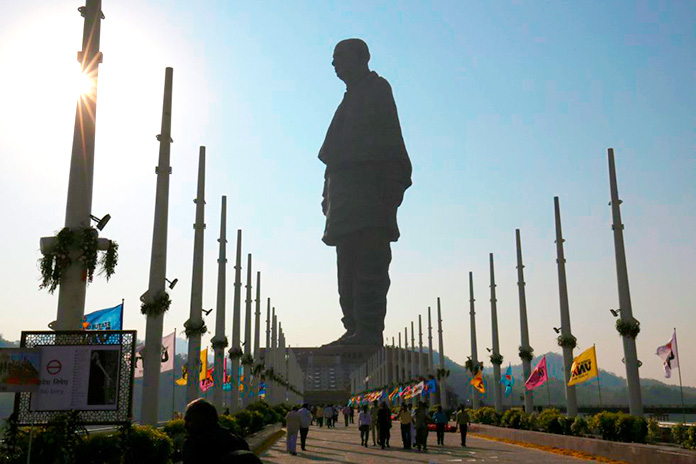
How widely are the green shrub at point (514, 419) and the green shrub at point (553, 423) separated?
11.3 ft

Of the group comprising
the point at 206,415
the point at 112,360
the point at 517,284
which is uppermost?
the point at 517,284

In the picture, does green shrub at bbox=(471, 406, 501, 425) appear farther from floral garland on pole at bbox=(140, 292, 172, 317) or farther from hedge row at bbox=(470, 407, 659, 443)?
floral garland on pole at bbox=(140, 292, 172, 317)

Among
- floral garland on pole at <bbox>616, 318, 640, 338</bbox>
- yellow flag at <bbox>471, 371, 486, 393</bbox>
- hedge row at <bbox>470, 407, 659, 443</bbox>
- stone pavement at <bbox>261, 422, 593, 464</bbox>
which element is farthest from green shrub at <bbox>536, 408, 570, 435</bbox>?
yellow flag at <bbox>471, 371, 486, 393</bbox>

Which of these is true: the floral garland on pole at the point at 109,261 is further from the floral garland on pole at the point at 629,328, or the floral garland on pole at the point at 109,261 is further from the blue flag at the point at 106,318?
the floral garland on pole at the point at 629,328

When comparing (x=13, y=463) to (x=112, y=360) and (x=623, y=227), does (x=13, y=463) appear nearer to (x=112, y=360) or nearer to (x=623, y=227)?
(x=112, y=360)

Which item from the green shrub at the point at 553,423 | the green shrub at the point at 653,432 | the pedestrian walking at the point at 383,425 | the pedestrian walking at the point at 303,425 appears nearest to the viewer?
the green shrub at the point at 653,432

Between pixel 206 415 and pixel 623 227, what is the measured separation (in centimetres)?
2882

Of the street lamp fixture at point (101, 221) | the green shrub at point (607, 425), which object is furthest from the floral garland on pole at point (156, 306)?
the green shrub at point (607, 425)

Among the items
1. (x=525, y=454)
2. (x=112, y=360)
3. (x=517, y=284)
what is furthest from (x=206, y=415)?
(x=517, y=284)

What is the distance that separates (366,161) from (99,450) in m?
137

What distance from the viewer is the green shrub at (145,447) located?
48.4 ft

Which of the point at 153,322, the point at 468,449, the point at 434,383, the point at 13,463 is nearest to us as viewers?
the point at 13,463

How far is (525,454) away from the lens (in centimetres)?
2670

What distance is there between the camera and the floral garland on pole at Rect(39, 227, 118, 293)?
A: 15531 mm
